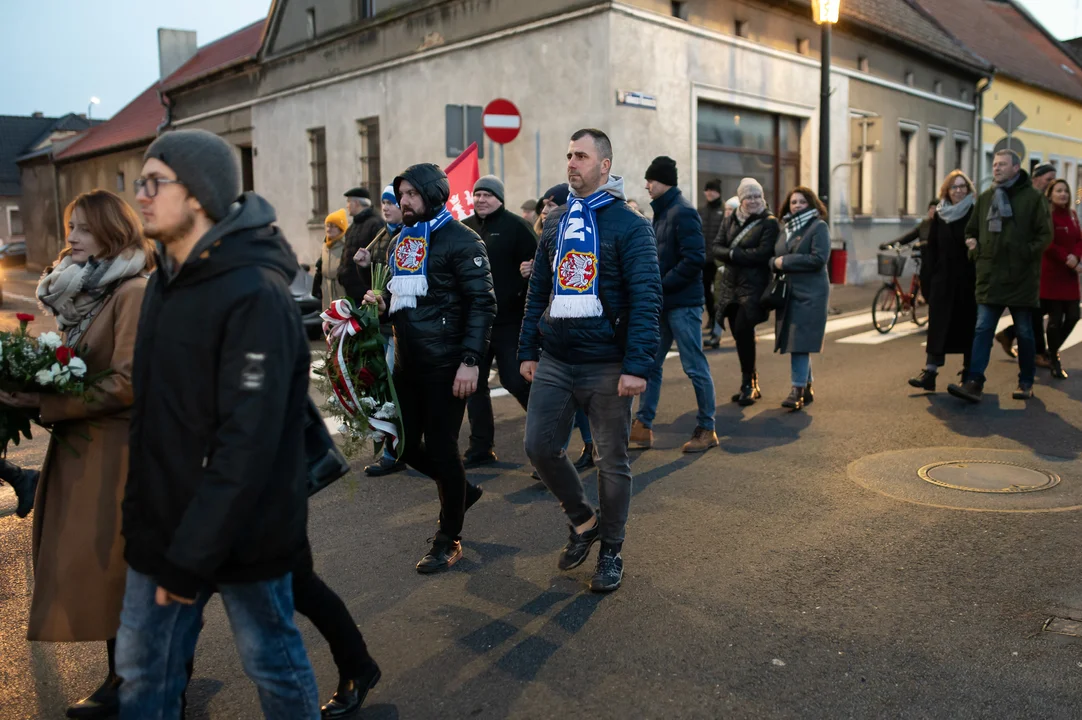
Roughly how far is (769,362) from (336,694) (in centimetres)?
836

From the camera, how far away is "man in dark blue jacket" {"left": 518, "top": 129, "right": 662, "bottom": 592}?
420cm

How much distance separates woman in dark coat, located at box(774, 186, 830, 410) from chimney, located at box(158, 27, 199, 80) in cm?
3128

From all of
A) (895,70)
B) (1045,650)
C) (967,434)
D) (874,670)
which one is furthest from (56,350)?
(895,70)

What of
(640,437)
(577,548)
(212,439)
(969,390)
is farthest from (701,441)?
(212,439)

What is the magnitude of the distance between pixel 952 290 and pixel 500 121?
270 inches

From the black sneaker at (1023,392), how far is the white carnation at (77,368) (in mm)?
7525

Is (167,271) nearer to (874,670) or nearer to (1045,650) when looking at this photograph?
(874,670)

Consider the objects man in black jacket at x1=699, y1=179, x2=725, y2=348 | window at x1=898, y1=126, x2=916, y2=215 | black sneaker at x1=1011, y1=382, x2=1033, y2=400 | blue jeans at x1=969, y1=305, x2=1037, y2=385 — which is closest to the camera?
blue jeans at x1=969, y1=305, x2=1037, y2=385

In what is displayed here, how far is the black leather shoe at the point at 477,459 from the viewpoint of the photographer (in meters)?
6.63

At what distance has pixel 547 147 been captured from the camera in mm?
16781

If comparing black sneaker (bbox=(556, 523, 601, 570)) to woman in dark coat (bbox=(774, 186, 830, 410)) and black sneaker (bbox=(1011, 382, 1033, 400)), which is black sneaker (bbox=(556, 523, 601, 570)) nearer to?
woman in dark coat (bbox=(774, 186, 830, 410))

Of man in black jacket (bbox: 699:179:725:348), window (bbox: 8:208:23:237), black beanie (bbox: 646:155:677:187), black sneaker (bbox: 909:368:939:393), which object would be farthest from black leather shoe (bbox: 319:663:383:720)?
window (bbox: 8:208:23:237)

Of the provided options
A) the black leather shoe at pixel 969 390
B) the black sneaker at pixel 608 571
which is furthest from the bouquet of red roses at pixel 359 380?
the black leather shoe at pixel 969 390

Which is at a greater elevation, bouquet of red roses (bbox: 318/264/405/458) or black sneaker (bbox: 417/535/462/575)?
bouquet of red roses (bbox: 318/264/405/458)
